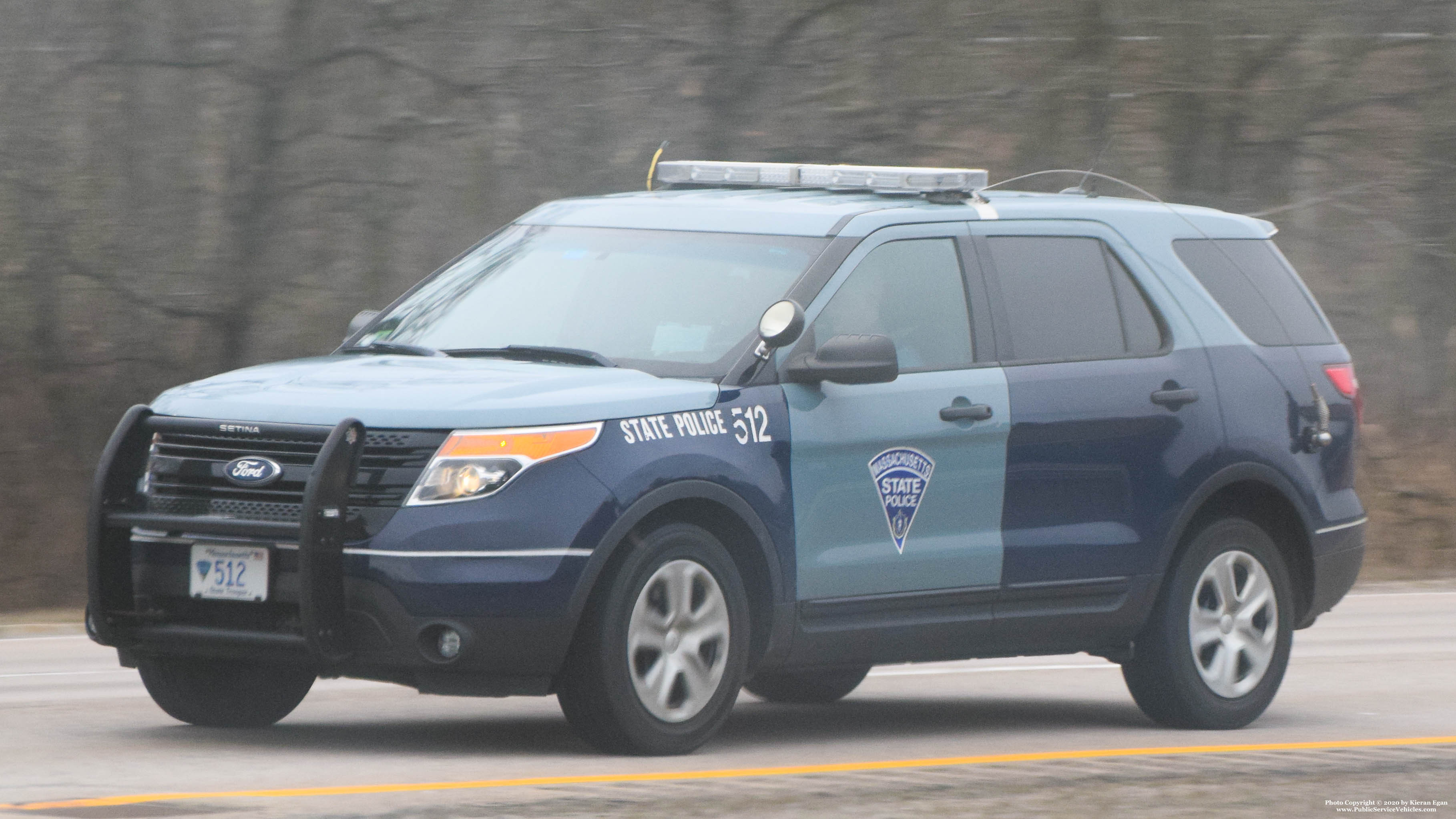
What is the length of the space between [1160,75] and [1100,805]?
1197 cm

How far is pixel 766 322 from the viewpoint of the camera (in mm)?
7910

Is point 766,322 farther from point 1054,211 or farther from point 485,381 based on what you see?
point 1054,211

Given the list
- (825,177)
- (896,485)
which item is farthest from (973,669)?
(896,485)

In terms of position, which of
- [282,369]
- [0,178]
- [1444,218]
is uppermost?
[282,369]

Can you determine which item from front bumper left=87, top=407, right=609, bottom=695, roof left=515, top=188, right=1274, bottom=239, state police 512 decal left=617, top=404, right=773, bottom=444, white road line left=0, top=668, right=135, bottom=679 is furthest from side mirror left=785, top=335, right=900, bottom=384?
white road line left=0, top=668, right=135, bottom=679

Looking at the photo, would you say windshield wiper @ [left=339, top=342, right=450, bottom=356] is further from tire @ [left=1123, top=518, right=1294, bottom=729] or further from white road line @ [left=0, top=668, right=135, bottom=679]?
tire @ [left=1123, top=518, right=1294, bottom=729]

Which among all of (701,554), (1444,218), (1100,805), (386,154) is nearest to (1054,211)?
(701,554)

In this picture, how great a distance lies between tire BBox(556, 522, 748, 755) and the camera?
7438 millimetres

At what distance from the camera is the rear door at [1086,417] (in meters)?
8.66

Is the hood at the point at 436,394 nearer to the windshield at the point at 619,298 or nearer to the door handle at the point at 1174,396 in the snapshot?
the windshield at the point at 619,298

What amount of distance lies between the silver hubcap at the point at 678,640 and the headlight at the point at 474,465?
0.59m

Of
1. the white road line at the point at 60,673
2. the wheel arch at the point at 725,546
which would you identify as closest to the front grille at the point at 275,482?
the wheel arch at the point at 725,546

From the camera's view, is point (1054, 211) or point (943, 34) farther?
A: point (943, 34)

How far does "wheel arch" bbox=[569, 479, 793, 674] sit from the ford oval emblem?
0.97 metres
